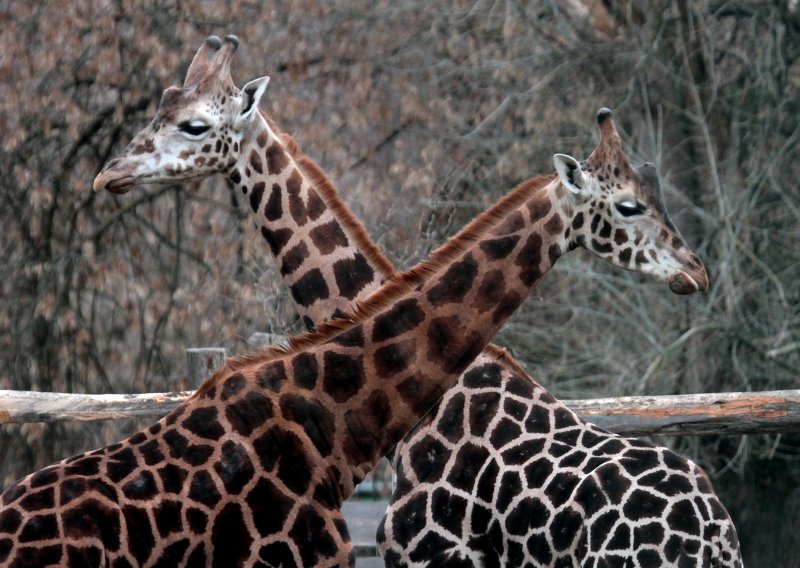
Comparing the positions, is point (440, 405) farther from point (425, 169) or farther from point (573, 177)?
point (425, 169)

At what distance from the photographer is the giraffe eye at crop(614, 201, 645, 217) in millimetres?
4750

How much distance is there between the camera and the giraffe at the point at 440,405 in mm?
4668

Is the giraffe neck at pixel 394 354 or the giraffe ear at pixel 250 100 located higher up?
the giraffe ear at pixel 250 100

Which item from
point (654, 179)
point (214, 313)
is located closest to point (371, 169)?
point (214, 313)

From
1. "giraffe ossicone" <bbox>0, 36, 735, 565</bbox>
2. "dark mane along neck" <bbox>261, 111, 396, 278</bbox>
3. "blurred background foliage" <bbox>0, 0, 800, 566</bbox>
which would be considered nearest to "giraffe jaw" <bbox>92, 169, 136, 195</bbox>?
"dark mane along neck" <bbox>261, 111, 396, 278</bbox>

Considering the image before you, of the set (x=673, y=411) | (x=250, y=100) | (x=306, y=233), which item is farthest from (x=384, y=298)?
(x=673, y=411)

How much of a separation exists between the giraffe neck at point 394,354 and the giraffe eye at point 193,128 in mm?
1619

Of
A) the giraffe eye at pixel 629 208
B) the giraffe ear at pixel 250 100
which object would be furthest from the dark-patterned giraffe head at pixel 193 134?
the giraffe eye at pixel 629 208

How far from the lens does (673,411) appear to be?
6184mm

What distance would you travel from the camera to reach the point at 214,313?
11078 millimetres

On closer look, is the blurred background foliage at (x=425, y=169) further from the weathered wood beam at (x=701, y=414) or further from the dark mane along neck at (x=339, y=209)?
the dark mane along neck at (x=339, y=209)

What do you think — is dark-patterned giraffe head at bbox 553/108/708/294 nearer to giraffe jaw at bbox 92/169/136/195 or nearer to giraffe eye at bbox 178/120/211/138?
giraffe eye at bbox 178/120/211/138

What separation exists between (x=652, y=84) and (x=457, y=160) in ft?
5.51

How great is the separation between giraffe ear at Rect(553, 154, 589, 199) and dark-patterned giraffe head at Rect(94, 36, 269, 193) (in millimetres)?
1617
